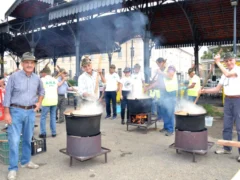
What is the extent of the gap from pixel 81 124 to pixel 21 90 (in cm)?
105

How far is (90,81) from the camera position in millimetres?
4250

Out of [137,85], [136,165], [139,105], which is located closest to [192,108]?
[136,165]

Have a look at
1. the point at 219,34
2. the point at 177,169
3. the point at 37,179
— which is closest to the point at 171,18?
the point at 219,34

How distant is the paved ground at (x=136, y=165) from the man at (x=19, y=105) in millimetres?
460

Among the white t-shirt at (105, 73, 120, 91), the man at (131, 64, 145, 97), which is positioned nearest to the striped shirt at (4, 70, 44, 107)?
the man at (131, 64, 145, 97)

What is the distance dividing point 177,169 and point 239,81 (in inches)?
74.1

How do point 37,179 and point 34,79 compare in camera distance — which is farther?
point 34,79

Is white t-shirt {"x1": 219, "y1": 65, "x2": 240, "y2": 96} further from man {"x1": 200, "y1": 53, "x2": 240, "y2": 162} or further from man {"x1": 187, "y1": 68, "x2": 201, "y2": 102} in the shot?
man {"x1": 187, "y1": 68, "x2": 201, "y2": 102}

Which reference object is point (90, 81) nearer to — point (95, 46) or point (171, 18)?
point (171, 18)

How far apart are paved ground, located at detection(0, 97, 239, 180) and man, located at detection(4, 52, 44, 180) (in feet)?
1.51

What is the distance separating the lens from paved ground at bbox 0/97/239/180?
10.8 feet

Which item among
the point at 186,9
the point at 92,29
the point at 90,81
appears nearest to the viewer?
the point at 90,81

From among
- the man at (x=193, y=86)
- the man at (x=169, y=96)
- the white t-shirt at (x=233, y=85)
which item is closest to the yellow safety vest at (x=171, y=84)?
the man at (x=169, y=96)

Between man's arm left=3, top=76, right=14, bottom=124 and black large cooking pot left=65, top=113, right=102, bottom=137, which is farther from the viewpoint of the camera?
black large cooking pot left=65, top=113, right=102, bottom=137
